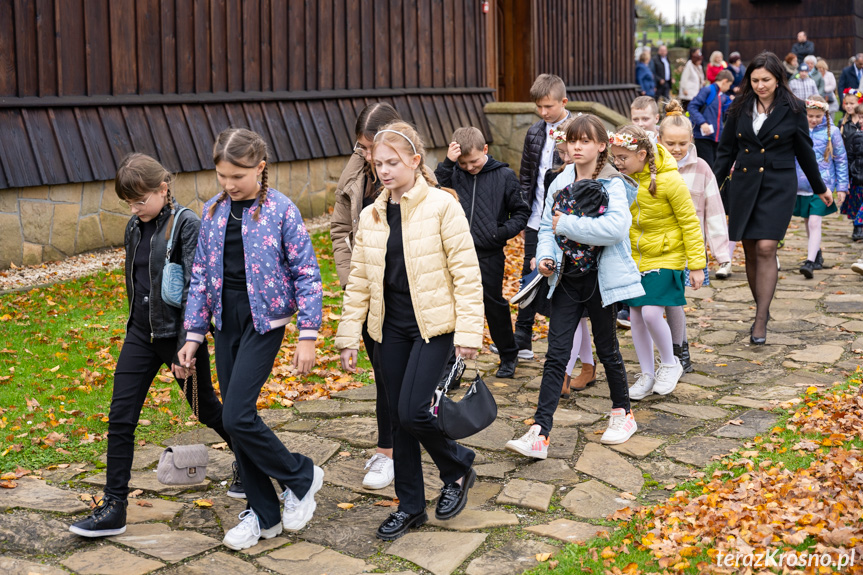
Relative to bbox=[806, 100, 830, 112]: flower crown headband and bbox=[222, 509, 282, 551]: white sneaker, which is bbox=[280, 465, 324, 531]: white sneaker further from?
bbox=[806, 100, 830, 112]: flower crown headband

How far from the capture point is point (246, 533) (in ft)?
14.0

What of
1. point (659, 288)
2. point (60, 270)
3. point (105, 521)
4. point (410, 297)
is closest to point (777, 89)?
point (659, 288)

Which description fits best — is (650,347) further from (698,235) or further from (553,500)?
(553,500)

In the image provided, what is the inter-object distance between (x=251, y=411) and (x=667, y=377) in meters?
3.37

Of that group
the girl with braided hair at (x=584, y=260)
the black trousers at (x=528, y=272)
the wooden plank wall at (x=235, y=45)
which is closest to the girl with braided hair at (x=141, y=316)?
the girl with braided hair at (x=584, y=260)

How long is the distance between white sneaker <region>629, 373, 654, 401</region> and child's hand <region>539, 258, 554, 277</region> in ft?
4.71

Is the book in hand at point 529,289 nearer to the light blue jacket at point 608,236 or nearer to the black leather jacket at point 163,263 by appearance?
the light blue jacket at point 608,236

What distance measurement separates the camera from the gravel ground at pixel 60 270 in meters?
8.97

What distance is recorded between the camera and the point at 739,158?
7730 mm

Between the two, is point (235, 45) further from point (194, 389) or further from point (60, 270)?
point (194, 389)

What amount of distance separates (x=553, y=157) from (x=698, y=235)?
4.02 ft

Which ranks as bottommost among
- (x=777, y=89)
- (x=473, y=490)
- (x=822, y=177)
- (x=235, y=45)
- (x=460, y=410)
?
(x=473, y=490)

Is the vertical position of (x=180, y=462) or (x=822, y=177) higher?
(x=822, y=177)

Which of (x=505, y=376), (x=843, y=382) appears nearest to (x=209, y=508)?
(x=505, y=376)
